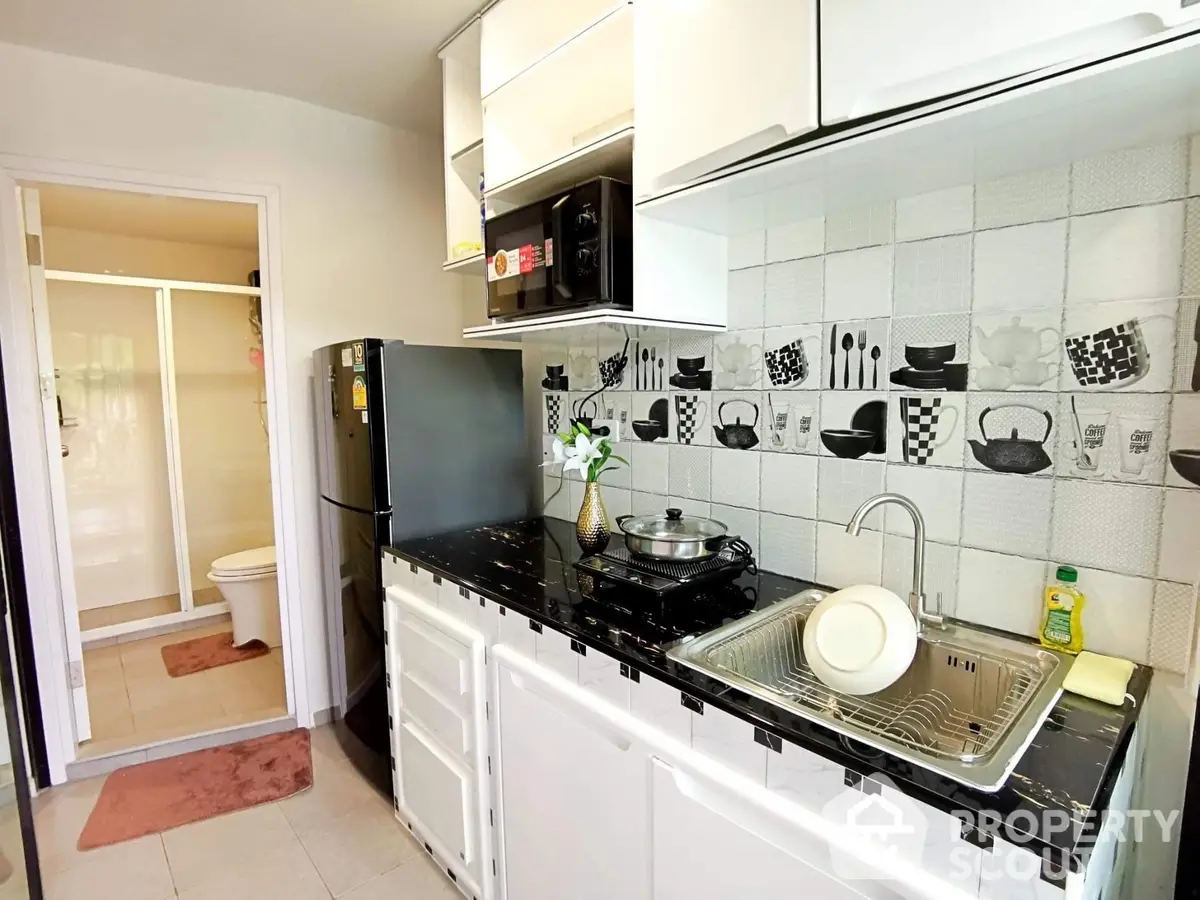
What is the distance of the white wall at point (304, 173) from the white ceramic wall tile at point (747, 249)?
1.58 m

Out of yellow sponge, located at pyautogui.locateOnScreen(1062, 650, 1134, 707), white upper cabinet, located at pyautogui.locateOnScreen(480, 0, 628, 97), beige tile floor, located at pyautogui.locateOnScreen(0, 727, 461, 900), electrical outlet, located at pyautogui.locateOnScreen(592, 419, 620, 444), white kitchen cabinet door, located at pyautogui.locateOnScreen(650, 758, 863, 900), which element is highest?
white upper cabinet, located at pyautogui.locateOnScreen(480, 0, 628, 97)

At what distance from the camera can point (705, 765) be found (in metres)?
0.98

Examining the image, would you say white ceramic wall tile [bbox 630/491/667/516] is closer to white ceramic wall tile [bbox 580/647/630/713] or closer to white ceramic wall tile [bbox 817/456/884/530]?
white ceramic wall tile [bbox 817/456/884/530]

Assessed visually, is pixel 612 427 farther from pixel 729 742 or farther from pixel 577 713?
pixel 729 742

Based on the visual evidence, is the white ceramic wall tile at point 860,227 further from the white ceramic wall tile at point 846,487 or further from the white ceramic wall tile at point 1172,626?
the white ceramic wall tile at point 1172,626

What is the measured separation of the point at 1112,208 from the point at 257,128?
2528 millimetres

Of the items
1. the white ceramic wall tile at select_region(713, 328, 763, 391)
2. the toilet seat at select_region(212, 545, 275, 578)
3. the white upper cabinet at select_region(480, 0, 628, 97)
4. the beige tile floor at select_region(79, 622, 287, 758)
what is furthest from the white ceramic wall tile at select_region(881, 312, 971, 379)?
the toilet seat at select_region(212, 545, 275, 578)

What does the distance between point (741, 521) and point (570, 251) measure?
0.79m

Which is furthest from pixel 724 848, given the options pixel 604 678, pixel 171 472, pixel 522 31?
pixel 171 472

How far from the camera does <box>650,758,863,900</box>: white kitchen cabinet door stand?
85 centimetres

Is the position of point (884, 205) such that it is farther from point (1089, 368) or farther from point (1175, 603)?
point (1175, 603)

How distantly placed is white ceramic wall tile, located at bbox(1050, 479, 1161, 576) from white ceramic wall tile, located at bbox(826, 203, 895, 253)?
1.94 feet

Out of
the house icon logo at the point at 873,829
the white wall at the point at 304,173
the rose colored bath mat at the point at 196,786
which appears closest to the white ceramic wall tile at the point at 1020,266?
the house icon logo at the point at 873,829

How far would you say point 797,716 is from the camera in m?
0.89
